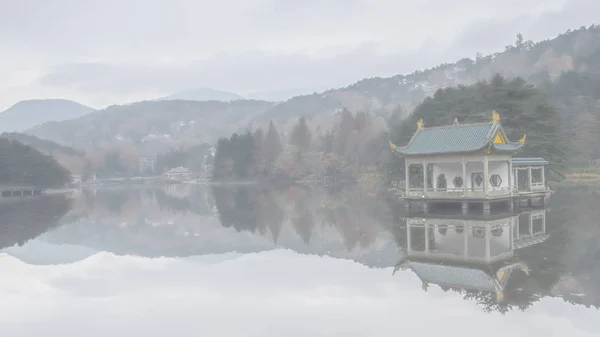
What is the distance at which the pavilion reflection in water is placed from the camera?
12062mm

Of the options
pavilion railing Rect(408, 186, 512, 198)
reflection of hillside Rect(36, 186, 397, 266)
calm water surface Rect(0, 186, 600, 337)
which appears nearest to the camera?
calm water surface Rect(0, 186, 600, 337)

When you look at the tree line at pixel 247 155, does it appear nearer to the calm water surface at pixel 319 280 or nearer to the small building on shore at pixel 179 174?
the small building on shore at pixel 179 174

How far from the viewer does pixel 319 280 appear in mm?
13188

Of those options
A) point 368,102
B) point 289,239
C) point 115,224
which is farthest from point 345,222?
point 368,102

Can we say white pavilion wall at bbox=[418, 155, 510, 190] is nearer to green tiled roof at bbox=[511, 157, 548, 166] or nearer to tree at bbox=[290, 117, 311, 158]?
green tiled roof at bbox=[511, 157, 548, 166]

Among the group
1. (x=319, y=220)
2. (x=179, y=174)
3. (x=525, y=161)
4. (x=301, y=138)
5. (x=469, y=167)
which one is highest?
(x=301, y=138)

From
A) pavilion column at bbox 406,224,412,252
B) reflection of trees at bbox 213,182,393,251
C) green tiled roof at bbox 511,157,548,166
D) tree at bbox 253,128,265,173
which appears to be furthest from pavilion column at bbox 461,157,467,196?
tree at bbox 253,128,265,173

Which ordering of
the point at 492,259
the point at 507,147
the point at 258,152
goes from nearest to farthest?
the point at 492,259, the point at 507,147, the point at 258,152

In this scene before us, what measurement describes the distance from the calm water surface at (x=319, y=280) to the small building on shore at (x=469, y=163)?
2663mm

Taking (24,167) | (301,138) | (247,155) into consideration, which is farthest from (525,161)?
(247,155)

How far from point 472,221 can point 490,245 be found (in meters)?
6.99

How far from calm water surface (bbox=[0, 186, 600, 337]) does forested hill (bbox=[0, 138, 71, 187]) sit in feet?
177

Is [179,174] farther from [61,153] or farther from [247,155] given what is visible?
[247,155]

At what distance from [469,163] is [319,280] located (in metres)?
17.9
